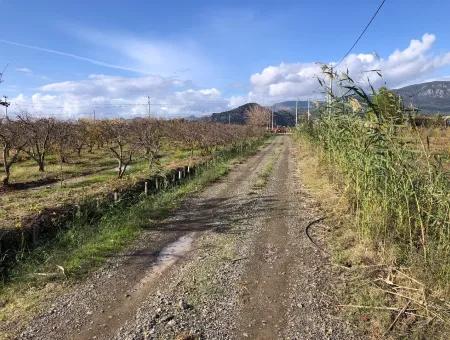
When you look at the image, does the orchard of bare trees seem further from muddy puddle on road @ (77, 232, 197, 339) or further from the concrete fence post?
muddy puddle on road @ (77, 232, 197, 339)

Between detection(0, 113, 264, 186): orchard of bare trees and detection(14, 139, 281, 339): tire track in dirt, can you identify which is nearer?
detection(14, 139, 281, 339): tire track in dirt

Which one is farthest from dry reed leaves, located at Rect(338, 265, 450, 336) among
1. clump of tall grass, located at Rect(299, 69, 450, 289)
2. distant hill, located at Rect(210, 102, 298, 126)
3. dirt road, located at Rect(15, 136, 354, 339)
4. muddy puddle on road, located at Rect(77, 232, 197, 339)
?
distant hill, located at Rect(210, 102, 298, 126)

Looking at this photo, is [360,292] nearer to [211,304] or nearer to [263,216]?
[211,304]

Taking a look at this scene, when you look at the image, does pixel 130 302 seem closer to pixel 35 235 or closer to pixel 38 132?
pixel 35 235

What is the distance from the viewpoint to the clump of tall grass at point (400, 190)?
20.5 ft

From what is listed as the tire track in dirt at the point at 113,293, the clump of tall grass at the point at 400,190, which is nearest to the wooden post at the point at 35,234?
the tire track in dirt at the point at 113,293

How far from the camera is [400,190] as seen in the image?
7340 millimetres

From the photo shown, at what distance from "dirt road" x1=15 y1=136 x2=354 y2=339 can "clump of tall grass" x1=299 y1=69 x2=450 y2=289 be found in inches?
49.4

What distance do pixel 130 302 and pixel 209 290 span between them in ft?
3.87

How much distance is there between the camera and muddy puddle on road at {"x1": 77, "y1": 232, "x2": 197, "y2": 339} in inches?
218

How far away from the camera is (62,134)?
27.6 meters

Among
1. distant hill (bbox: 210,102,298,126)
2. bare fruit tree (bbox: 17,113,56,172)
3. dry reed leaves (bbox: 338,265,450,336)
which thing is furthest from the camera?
distant hill (bbox: 210,102,298,126)

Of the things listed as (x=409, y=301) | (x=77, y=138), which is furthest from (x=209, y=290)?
(x=77, y=138)

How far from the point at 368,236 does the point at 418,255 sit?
170cm
